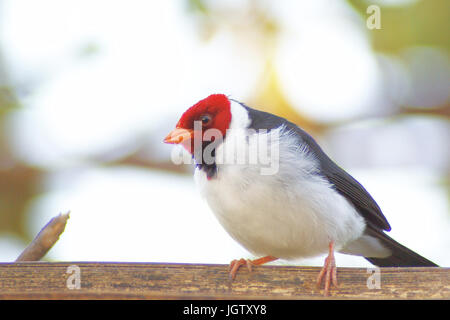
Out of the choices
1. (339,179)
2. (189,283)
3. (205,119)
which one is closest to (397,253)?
(339,179)

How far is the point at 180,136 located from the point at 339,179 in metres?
0.82

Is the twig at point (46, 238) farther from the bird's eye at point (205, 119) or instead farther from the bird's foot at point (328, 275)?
the bird's foot at point (328, 275)

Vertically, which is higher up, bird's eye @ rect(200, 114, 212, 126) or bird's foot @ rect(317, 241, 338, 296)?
bird's eye @ rect(200, 114, 212, 126)

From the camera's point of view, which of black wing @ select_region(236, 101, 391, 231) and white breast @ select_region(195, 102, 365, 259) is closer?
white breast @ select_region(195, 102, 365, 259)

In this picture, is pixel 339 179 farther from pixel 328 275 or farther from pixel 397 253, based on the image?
pixel 328 275

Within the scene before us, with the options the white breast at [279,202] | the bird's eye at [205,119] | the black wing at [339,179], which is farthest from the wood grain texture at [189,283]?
the bird's eye at [205,119]

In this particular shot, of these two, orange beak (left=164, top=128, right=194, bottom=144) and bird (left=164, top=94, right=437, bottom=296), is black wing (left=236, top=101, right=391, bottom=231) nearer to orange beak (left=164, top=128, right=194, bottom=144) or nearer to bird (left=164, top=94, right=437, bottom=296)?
bird (left=164, top=94, right=437, bottom=296)

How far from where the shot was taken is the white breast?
9.49 feet

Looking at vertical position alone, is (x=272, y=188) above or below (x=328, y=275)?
above

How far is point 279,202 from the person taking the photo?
9.47ft

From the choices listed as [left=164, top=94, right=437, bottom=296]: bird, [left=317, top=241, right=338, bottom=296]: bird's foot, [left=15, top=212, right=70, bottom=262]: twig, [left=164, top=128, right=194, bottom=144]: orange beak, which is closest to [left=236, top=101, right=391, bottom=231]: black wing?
[left=164, top=94, right=437, bottom=296]: bird

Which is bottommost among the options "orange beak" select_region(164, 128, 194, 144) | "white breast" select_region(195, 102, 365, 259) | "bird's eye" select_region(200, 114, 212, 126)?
"white breast" select_region(195, 102, 365, 259)

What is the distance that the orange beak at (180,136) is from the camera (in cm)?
316

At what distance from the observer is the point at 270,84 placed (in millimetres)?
4578
